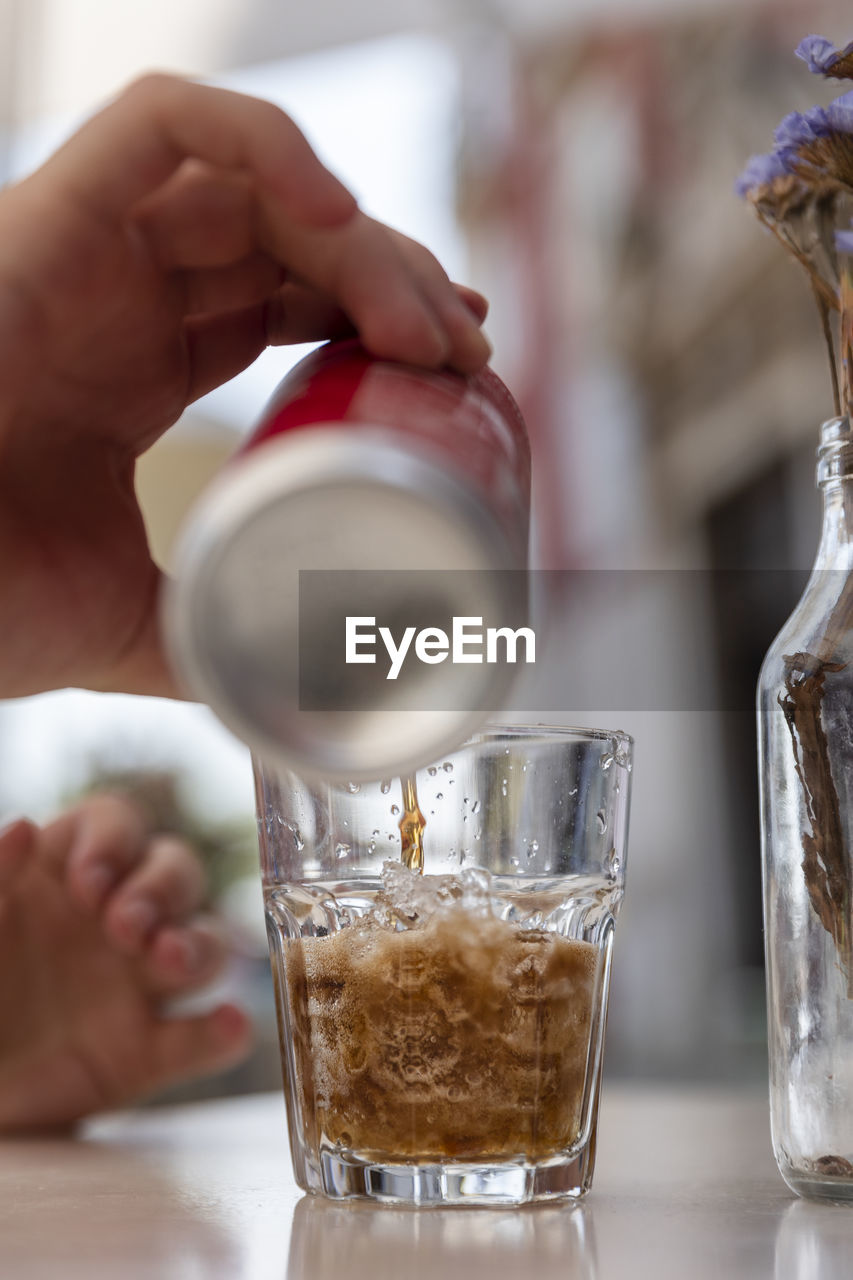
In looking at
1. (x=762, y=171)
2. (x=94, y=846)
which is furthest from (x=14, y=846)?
(x=762, y=171)

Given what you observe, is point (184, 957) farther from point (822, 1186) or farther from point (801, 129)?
point (801, 129)

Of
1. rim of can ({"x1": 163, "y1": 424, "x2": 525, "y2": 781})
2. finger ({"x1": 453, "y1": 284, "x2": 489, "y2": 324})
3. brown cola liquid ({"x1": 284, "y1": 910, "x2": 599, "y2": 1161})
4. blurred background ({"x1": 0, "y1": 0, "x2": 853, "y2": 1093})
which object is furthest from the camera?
blurred background ({"x1": 0, "y1": 0, "x2": 853, "y2": 1093})

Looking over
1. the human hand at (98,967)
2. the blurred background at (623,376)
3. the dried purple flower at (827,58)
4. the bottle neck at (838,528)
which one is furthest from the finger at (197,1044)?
the blurred background at (623,376)

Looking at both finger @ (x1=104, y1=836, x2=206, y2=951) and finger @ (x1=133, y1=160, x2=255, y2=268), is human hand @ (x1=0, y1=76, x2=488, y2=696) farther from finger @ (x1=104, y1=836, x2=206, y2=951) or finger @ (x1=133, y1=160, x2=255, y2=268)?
finger @ (x1=104, y1=836, x2=206, y2=951)

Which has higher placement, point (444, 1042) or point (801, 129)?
point (801, 129)

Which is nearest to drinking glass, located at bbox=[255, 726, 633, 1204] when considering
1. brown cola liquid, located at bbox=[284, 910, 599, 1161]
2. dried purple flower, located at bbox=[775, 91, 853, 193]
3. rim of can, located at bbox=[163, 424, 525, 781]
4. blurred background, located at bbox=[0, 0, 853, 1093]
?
brown cola liquid, located at bbox=[284, 910, 599, 1161]

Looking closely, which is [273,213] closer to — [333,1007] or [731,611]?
[333,1007]
